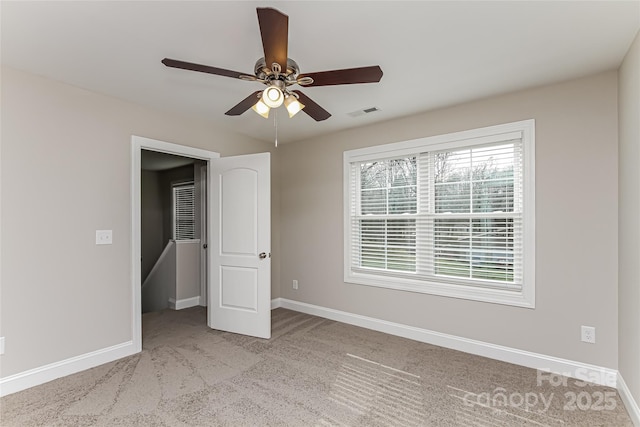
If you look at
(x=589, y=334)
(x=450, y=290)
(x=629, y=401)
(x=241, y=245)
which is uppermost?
(x=241, y=245)

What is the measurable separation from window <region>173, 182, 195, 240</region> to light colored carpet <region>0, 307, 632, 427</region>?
8.88ft

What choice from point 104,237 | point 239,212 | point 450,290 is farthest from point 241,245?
point 450,290

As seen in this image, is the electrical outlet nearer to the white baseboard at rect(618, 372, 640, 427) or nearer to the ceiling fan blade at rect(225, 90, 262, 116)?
the white baseboard at rect(618, 372, 640, 427)

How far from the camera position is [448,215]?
10.9 feet

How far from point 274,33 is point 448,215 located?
2509 mm

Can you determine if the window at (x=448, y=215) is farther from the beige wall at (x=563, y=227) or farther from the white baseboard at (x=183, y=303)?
the white baseboard at (x=183, y=303)

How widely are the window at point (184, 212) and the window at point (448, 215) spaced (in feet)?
9.99

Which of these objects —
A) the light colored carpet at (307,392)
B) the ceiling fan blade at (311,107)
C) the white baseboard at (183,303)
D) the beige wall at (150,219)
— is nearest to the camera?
the light colored carpet at (307,392)

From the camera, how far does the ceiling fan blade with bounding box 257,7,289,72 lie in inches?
56.7

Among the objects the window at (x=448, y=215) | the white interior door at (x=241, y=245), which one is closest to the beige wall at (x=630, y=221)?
the window at (x=448, y=215)

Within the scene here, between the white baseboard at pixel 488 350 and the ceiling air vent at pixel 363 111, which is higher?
the ceiling air vent at pixel 363 111

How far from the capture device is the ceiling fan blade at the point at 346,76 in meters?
1.84

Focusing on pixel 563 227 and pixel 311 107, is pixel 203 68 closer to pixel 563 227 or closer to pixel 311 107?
pixel 311 107

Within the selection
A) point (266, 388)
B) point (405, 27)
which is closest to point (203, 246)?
point (266, 388)
